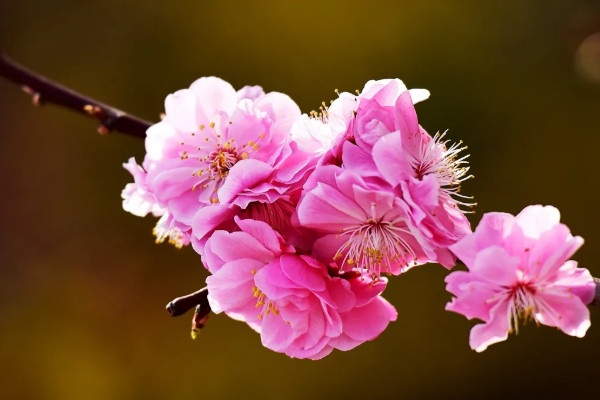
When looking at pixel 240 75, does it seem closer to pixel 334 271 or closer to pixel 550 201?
pixel 550 201

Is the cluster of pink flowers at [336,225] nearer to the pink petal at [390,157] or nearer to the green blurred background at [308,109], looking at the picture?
the pink petal at [390,157]

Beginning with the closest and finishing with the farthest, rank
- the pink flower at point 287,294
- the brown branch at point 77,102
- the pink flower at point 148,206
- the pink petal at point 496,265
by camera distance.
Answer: the pink petal at point 496,265
the pink flower at point 287,294
the pink flower at point 148,206
the brown branch at point 77,102

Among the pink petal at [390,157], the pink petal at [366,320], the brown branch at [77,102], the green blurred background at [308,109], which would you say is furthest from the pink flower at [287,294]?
the green blurred background at [308,109]

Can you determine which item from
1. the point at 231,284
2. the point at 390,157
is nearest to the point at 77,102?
the point at 231,284

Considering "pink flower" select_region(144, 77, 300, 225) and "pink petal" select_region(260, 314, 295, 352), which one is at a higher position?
"pink flower" select_region(144, 77, 300, 225)

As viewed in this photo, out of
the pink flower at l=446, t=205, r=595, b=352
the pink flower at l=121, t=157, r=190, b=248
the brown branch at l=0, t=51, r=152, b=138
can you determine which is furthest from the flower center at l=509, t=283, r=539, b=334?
the brown branch at l=0, t=51, r=152, b=138

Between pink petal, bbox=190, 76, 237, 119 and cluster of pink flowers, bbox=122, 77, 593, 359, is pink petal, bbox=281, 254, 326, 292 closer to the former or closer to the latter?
cluster of pink flowers, bbox=122, 77, 593, 359

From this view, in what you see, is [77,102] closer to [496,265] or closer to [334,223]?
[334,223]

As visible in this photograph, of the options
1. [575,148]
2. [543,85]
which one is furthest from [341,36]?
[575,148]
